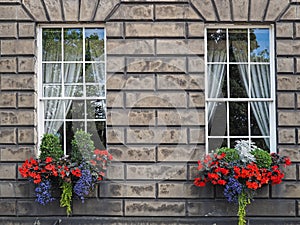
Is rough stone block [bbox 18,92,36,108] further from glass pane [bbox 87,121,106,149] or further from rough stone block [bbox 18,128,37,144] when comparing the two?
glass pane [bbox 87,121,106,149]

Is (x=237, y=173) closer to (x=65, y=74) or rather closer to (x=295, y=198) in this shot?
(x=295, y=198)

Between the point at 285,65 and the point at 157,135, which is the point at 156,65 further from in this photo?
the point at 285,65

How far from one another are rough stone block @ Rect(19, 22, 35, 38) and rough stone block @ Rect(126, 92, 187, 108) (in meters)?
1.62

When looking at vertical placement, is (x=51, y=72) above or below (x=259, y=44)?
below

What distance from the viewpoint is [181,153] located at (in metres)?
7.20

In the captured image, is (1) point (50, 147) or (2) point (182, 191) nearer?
(1) point (50, 147)

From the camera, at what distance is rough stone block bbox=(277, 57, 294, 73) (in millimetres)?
7246

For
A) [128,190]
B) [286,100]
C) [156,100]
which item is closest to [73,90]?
[156,100]

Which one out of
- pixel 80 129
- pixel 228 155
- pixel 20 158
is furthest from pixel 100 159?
pixel 228 155

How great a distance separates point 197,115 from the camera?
7.24 meters

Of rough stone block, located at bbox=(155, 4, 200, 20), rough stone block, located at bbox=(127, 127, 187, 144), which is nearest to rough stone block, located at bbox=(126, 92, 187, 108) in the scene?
rough stone block, located at bbox=(127, 127, 187, 144)

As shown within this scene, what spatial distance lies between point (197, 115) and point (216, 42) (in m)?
1.13

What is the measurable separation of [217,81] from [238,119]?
63 cm

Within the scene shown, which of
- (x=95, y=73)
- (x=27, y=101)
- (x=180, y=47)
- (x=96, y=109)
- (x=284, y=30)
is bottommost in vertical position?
(x=96, y=109)
